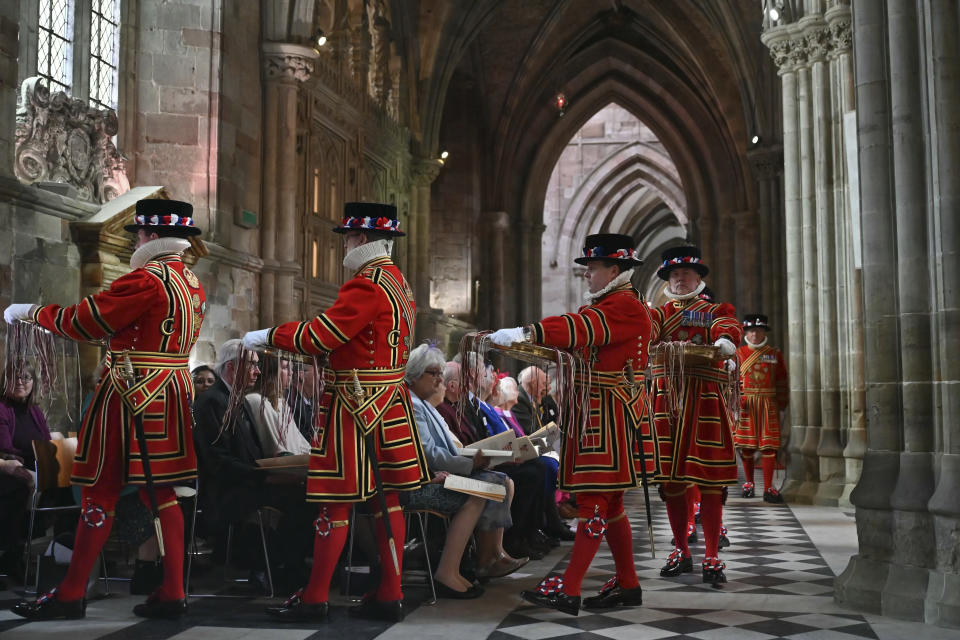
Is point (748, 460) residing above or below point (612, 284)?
below

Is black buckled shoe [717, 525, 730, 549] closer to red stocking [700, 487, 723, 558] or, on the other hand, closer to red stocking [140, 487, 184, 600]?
red stocking [700, 487, 723, 558]

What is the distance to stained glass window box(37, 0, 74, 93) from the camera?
1088 cm

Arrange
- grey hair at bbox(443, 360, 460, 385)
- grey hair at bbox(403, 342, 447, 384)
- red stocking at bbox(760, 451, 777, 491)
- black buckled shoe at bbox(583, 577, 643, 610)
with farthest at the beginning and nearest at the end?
red stocking at bbox(760, 451, 777, 491), grey hair at bbox(443, 360, 460, 385), grey hair at bbox(403, 342, 447, 384), black buckled shoe at bbox(583, 577, 643, 610)

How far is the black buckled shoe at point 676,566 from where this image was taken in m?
6.62

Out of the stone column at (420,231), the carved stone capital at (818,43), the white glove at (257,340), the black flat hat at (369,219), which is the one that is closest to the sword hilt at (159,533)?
the white glove at (257,340)

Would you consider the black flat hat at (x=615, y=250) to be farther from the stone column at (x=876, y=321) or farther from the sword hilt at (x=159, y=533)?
the sword hilt at (x=159, y=533)

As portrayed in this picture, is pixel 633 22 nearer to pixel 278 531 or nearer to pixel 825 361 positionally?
pixel 825 361

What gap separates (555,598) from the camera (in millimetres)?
5258

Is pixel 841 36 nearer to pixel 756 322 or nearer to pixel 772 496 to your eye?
pixel 756 322

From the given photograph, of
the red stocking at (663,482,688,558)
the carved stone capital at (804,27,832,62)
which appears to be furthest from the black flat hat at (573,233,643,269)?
the carved stone capital at (804,27,832,62)

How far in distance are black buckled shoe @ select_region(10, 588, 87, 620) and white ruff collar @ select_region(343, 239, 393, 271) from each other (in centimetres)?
207

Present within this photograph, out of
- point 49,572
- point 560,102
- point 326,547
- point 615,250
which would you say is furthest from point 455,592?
point 560,102

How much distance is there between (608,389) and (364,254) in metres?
1.42

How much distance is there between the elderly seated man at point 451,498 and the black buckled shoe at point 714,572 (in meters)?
1.16
